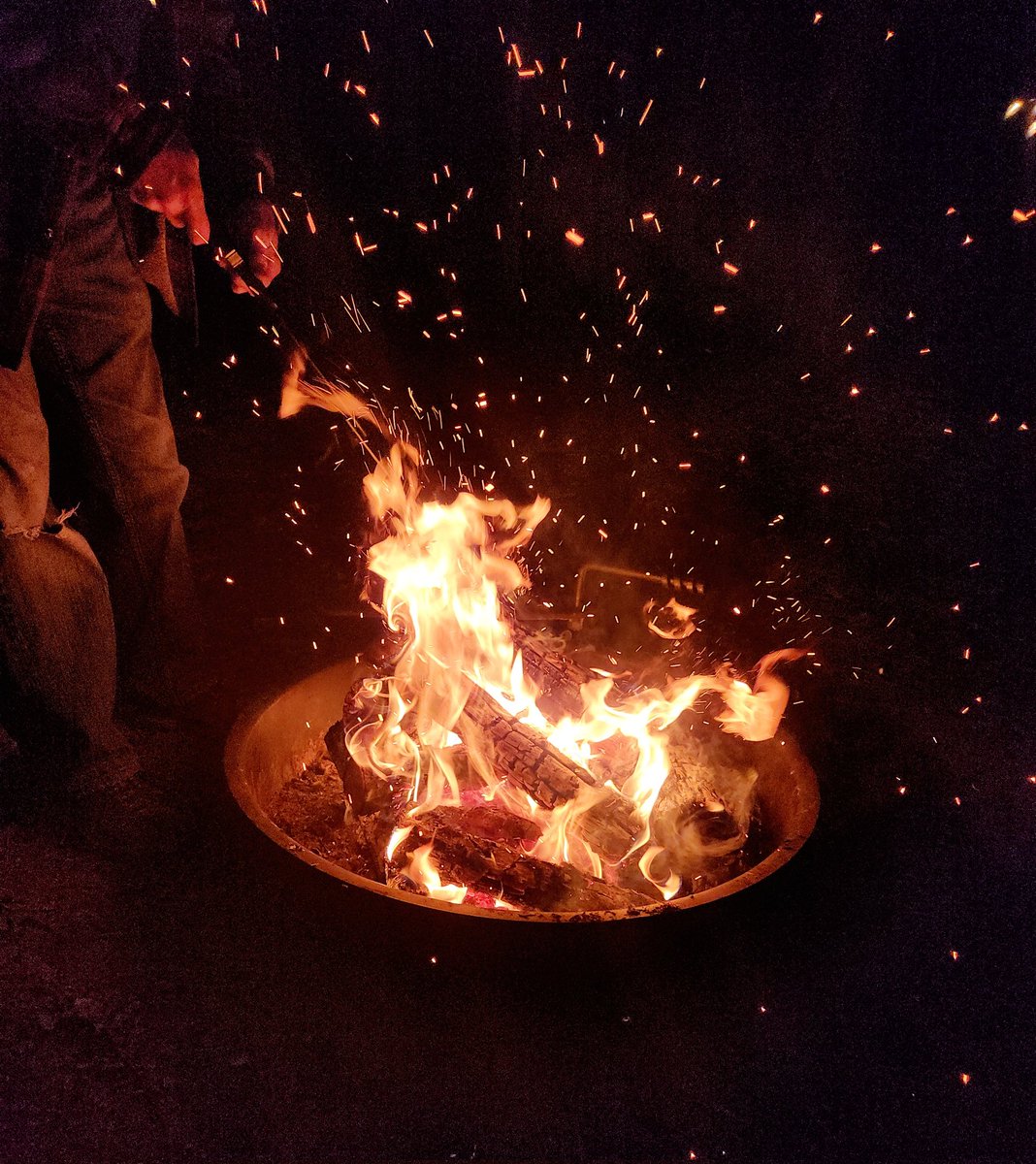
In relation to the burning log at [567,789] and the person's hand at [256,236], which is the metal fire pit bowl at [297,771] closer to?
the burning log at [567,789]

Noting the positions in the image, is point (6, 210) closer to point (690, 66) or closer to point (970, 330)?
point (690, 66)

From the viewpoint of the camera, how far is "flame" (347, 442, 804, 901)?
259 cm

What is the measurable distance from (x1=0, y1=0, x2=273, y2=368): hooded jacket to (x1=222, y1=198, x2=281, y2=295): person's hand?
4.6 inches

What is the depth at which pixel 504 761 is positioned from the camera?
8.46ft

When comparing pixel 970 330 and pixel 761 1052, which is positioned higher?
pixel 970 330

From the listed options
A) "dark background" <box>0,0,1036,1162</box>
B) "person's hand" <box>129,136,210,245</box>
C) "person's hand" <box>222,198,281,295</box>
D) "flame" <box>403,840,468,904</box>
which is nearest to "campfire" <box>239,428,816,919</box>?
"flame" <box>403,840,468,904</box>

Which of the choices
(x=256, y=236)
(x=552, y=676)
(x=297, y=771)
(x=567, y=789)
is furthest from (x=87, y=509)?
(x=567, y=789)

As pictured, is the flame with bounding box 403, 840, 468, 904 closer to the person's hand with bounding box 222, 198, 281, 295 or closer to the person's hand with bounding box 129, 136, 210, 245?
the person's hand with bounding box 222, 198, 281, 295

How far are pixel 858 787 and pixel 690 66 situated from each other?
6247mm

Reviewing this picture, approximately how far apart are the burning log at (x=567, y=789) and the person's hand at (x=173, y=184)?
2.04 meters

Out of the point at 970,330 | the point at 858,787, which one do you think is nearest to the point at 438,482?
the point at 858,787

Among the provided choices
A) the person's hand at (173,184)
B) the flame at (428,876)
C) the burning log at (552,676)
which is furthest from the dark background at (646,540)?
the person's hand at (173,184)

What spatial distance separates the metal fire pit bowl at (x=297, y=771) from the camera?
2.09 metres

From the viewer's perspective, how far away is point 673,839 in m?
2.65
